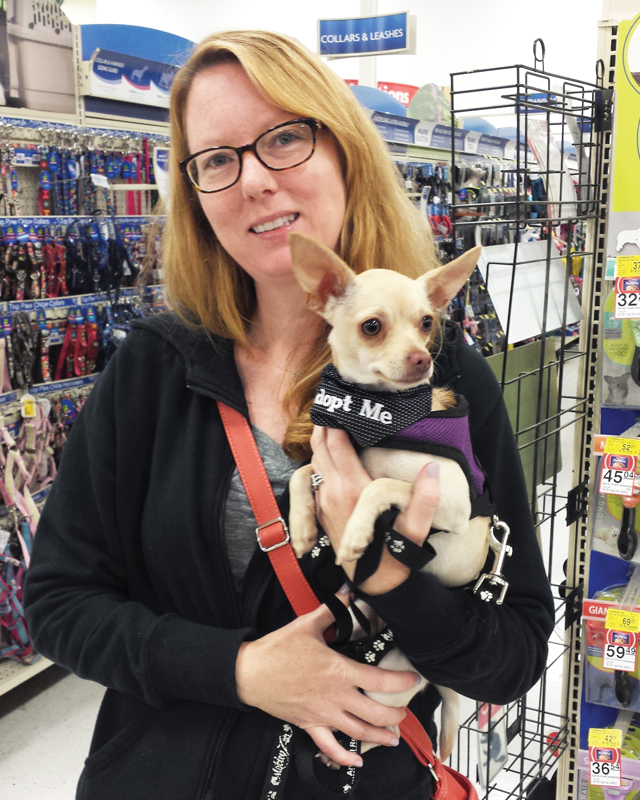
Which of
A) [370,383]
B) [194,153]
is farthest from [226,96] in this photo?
[370,383]

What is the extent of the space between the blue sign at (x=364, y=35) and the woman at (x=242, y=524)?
453 centimetres

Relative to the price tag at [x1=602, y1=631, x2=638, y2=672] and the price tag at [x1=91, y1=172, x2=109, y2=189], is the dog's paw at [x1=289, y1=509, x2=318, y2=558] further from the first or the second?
the price tag at [x1=91, y1=172, x2=109, y2=189]

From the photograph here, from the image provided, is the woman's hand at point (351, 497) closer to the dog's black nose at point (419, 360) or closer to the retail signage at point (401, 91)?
the dog's black nose at point (419, 360)

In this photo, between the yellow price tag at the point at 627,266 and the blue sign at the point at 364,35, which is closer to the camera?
Result: the yellow price tag at the point at 627,266

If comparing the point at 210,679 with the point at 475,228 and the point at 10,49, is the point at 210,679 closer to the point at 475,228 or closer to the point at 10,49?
the point at 10,49

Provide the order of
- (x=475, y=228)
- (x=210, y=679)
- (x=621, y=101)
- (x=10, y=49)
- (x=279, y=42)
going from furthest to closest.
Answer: (x=475, y=228) → (x=10, y=49) → (x=621, y=101) → (x=279, y=42) → (x=210, y=679)

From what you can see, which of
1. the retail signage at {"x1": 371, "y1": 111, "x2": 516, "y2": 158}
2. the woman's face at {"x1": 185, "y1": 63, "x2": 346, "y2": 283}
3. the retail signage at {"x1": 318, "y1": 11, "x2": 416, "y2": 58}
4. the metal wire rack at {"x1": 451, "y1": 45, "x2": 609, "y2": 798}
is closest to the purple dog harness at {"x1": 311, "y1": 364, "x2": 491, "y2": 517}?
the woman's face at {"x1": 185, "y1": 63, "x2": 346, "y2": 283}

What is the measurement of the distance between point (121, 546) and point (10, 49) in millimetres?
2524

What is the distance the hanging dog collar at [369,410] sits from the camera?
3.26 feet

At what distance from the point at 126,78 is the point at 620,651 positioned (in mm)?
3046

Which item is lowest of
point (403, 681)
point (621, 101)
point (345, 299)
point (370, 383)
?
point (403, 681)

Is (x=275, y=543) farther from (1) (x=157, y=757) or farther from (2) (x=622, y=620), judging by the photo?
(2) (x=622, y=620)

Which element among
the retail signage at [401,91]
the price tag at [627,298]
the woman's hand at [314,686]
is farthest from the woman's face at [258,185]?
the retail signage at [401,91]

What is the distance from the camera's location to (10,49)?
2.87 meters
